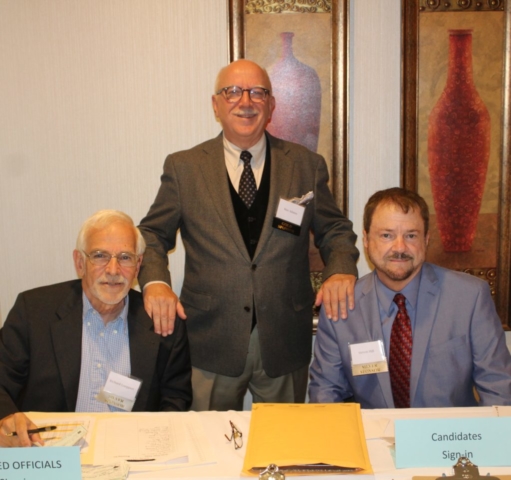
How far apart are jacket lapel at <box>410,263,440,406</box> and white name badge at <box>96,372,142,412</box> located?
1.04 metres

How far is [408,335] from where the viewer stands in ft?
7.93

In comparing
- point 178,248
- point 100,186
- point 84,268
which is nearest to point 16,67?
point 100,186

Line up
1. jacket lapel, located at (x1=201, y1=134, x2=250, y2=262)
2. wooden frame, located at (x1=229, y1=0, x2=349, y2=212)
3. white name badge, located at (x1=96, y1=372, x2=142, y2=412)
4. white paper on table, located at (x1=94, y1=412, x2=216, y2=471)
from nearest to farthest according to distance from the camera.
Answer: white paper on table, located at (x1=94, y1=412, x2=216, y2=471)
white name badge, located at (x1=96, y1=372, x2=142, y2=412)
jacket lapel, located at (x1=201, y1=134, x2=250, y2=262)
wooden frame, located at (x1=229, y1=0, x2=349, y2=212)

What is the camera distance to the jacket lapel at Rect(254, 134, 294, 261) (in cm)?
296

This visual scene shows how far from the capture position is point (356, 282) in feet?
8.74

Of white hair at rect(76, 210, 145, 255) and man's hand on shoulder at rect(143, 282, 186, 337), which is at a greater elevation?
white hair at rect(76, 210, 145, 255)

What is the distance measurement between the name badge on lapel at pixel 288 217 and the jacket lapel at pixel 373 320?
1.75 feet

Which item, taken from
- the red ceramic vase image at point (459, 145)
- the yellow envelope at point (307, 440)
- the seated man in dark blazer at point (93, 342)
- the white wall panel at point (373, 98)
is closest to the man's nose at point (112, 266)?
the seated man in dark blazer at point (93, 342)

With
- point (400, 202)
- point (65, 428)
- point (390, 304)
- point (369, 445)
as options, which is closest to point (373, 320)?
point (390, 304)

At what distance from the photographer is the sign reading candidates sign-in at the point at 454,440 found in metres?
1.69

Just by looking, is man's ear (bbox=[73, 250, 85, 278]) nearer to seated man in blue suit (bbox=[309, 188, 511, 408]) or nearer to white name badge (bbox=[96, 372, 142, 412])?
white name badge (bbox=[96, 372, 142, 412])

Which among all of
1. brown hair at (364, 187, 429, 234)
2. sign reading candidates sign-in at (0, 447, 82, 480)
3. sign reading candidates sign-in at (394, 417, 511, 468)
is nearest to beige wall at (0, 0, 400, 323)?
brown hair at (364, 187, 429, 234)

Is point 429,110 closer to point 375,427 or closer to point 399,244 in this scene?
point 399,244

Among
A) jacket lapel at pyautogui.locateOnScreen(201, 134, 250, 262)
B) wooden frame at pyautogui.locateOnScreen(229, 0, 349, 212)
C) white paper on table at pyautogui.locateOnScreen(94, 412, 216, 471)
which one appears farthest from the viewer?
wooden frame at pyautogui.locateOnScreen(229, 0, 349, 212)
